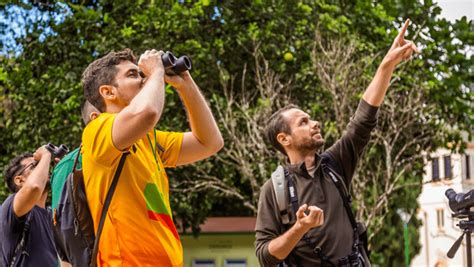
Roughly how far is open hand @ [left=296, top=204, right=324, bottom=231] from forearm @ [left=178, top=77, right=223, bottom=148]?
628mm

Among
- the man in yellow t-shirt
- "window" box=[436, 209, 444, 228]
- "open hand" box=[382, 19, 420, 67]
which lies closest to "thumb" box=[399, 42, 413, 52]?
"open hand" box=[382, 19, 420, 67]

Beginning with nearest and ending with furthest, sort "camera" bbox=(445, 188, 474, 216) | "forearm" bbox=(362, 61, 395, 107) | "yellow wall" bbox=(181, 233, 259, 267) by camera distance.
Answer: "forearm" bbox=(362, 61, 395, 107), "camera" bbox=(445, 188, 474, 216), "yellow wall" bbox=(181, 233, 259, 267)

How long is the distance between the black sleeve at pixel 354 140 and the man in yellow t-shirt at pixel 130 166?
1.63 metres

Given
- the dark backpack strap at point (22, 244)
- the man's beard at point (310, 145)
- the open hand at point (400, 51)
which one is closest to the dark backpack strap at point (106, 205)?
the man's beard at point (310, 145)

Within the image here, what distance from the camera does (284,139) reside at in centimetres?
559

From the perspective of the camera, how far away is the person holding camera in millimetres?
4977

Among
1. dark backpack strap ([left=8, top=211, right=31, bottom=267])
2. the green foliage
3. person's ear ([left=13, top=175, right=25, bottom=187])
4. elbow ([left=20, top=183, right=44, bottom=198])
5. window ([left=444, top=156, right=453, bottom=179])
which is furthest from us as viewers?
window ([left=444, top=156, right=453, bottom=179])

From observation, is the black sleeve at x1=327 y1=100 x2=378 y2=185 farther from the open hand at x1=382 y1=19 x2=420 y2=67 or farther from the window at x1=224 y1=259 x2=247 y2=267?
the window at x1=224 y1=259 x2=247 y2=267

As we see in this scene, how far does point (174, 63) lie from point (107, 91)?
323 mm

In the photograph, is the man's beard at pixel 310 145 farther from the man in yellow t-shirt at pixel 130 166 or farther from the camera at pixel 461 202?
the man in yellow t-shirt at pixel 130 166

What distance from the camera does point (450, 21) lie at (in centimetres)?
1625

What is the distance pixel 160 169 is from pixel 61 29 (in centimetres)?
1204

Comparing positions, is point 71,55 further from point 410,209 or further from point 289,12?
point 410,209

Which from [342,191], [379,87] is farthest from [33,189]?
[379,87]
